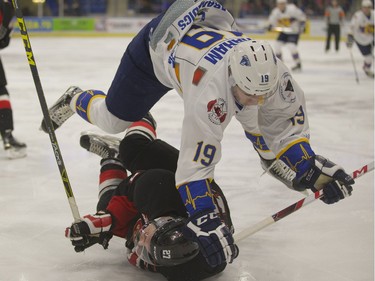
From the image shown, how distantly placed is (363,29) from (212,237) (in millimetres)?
7185

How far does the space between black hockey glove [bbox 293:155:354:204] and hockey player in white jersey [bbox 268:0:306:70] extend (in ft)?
21.9

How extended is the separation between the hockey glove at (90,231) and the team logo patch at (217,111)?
21.8 inches

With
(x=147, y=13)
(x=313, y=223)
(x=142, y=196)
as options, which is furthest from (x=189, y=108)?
(x=147, y=13)

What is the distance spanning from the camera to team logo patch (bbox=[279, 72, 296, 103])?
236 cm

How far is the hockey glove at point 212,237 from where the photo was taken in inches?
77.9

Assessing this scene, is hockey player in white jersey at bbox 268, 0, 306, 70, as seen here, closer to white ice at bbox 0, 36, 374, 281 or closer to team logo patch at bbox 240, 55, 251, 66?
white ice at bbox 0, 36, 374, 281

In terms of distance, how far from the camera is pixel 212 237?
1.99 m

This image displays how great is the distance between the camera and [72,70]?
820 cm

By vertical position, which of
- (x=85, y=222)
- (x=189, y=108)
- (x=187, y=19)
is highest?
(x=187, y=19)

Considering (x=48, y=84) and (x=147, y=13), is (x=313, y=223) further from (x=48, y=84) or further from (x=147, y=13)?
(x=147, y=13)

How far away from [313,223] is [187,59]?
3.25 feet

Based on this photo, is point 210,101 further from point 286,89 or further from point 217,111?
point 286,89

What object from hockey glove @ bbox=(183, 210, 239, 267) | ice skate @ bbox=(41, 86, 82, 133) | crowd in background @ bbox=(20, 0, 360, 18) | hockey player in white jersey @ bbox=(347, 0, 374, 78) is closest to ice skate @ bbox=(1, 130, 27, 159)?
ice skate @ bbox=(41, 86, 82, 133)

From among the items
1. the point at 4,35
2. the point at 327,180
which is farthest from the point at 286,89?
the point at 4,35
